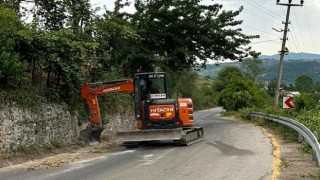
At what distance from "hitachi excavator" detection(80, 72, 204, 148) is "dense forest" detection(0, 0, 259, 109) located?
192 cm

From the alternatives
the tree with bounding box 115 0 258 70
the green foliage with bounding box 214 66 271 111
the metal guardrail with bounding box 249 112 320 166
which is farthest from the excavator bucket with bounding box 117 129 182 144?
the green foliage with bounding box 214 66 271 111

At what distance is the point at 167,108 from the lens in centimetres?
1820

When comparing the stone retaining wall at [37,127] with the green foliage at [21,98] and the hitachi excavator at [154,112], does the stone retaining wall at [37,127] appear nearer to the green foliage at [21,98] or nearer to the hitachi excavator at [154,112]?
the green foliage at [21,98]

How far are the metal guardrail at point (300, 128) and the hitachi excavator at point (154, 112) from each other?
4.00m

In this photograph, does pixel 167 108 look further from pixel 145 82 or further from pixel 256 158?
pixel 256 158

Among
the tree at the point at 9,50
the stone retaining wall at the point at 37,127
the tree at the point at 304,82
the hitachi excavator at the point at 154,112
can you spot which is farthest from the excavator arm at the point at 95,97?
the tree at the point at 304,82

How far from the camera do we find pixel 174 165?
12.5 metres

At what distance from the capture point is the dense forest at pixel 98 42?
57.0 feet

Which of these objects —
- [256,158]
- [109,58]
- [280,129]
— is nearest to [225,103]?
[109,58]

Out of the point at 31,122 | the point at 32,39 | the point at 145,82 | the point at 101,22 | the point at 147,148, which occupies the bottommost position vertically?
the point at 147,148

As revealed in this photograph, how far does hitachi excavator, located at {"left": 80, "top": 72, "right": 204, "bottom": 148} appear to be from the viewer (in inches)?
687

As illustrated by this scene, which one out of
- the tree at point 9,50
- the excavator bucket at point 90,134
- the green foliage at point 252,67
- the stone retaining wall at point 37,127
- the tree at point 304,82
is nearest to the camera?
the stone retaining wall at point 37,127

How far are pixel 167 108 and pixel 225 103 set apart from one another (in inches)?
1649

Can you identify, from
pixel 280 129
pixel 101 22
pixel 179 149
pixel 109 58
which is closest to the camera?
pixel 179 149
